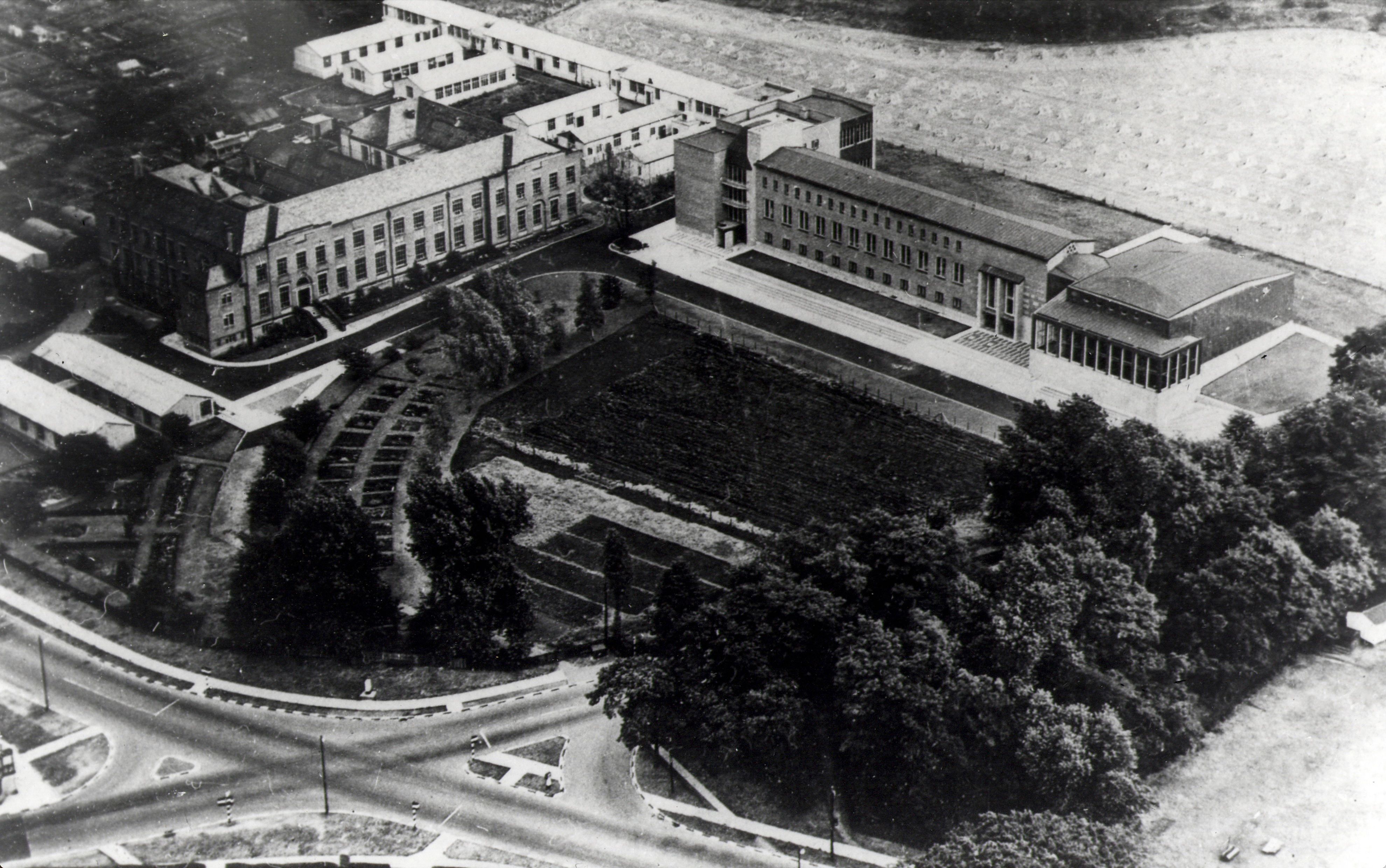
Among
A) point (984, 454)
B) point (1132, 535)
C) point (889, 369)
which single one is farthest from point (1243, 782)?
point (889, 369)

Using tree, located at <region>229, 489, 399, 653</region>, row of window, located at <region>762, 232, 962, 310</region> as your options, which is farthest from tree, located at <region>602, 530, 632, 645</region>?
row of window, located at <region>762, 232, 962, 310</region>

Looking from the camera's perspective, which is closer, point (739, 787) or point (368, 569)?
point (739, 787)

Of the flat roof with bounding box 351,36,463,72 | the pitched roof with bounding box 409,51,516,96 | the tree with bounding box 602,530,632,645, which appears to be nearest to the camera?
the tree with bounding box 602,530,632,645

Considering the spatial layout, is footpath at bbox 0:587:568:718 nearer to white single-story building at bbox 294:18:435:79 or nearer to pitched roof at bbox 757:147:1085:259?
pitched roof at bbox 757:147:1085:259

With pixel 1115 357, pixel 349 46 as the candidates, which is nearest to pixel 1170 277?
pixel 1115 357

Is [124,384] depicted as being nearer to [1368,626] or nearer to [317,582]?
[317,582]

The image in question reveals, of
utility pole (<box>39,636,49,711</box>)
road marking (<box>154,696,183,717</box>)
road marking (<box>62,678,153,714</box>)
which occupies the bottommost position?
road marking (<box>154,696,183,717</box>)

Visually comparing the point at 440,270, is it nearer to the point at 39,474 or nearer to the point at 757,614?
the point at 39,474
